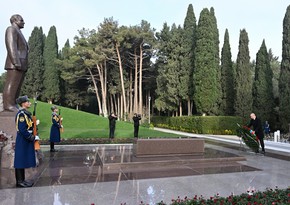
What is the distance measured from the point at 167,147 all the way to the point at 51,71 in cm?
3698

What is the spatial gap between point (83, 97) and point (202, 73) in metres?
25.7

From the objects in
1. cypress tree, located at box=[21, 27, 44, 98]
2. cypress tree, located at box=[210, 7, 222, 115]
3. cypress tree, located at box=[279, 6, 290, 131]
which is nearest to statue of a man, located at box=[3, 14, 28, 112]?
cypress tree, located at box=[279, 6, 290, 131]

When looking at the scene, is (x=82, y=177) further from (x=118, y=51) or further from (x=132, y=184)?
(x=118, y=51)

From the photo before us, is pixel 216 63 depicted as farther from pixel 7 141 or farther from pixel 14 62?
pixel 7 141

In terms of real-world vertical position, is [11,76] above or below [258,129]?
above

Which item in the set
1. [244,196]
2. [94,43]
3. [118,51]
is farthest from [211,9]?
[244,196]

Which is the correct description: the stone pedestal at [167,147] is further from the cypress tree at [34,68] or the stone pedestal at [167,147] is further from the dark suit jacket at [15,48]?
the cypress tree at [34,68]

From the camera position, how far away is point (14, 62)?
661 centimetres

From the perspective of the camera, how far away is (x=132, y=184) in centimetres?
520

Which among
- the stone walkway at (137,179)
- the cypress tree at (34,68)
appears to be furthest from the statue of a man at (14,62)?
the cypress tree at (34,68)

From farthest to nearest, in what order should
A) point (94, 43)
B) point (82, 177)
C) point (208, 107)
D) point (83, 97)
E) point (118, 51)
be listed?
point (83, 97) < point (94, 43) < point (118, 51) < point (208, 107) < point (82, 177)

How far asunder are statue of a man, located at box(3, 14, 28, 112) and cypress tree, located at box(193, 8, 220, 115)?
61.6 feet

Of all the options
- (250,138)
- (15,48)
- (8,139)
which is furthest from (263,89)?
(8,139)

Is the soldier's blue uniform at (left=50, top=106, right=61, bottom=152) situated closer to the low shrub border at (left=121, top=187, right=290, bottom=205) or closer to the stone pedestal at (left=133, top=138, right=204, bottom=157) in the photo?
the stone pedestal at (left=133, top=138, right=204, bottom=157)
